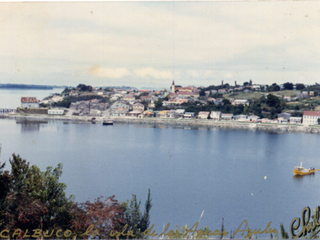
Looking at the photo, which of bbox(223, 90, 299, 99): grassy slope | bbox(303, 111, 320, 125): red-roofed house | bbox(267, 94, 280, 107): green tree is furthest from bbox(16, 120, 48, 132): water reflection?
bbox(303, 111, 320, 125): red-roofed house

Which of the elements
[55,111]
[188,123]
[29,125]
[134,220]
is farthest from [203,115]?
[134,220]

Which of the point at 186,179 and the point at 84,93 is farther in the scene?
the point at 84,93

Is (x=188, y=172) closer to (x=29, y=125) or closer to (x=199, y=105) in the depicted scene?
(x=29, y=125)

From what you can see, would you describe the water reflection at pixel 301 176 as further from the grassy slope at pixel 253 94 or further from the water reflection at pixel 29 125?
the grassy slope at pixel 253 94

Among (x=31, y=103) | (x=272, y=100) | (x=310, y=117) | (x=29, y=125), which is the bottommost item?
Answer: (x=29, y=125)

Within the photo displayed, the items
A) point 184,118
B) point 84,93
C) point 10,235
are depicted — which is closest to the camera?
point 10,235

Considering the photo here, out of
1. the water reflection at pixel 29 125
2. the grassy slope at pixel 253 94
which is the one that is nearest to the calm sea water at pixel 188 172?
the water reflection at pixel 29 125

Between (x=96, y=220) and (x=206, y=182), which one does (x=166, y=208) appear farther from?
(x=96, y=220)

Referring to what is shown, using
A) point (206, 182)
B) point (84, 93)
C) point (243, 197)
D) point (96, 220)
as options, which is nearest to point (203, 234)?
point (96, 220)
